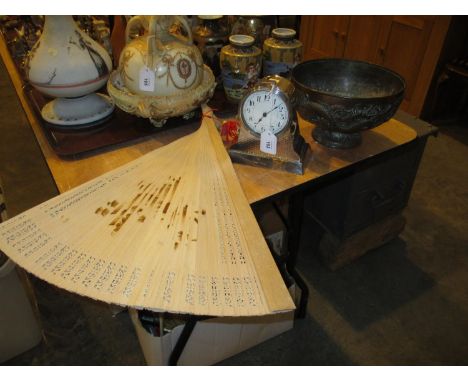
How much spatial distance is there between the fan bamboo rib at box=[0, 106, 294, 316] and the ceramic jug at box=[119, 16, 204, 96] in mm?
243

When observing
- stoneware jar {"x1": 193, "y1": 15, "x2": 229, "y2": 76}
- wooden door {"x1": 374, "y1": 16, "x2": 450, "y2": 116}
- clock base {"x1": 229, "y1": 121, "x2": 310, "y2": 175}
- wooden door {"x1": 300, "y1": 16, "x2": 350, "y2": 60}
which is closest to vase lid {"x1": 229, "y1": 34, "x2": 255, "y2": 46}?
stoneware jar {"x1": 193, "y1": 15, "x2": 229, "y2": 76}

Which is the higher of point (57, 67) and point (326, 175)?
point (57, 67)

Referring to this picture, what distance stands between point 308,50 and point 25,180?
246 centimetres

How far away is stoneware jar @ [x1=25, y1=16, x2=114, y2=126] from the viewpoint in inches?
42.0

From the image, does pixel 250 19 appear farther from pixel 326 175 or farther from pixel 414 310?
pixel 414 310

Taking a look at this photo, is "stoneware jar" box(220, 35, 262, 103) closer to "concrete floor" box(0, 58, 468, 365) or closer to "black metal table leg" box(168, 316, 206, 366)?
"black metal table leg" box(168, 316, 206, 366)

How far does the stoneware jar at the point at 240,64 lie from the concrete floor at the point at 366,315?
82cm

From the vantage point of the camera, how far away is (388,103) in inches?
39.9

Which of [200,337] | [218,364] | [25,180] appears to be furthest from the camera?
[25,180]

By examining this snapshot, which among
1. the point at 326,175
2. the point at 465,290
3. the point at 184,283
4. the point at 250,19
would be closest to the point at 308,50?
the point at 250,19

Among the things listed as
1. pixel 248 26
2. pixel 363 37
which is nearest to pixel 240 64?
pixel 248 26

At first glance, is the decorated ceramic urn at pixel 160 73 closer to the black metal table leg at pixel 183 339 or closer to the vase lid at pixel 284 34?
the vase lid at pixel 284 34

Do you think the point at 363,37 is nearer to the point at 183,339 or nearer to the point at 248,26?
the point at 248,26

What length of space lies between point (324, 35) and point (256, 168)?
8.40 ft
